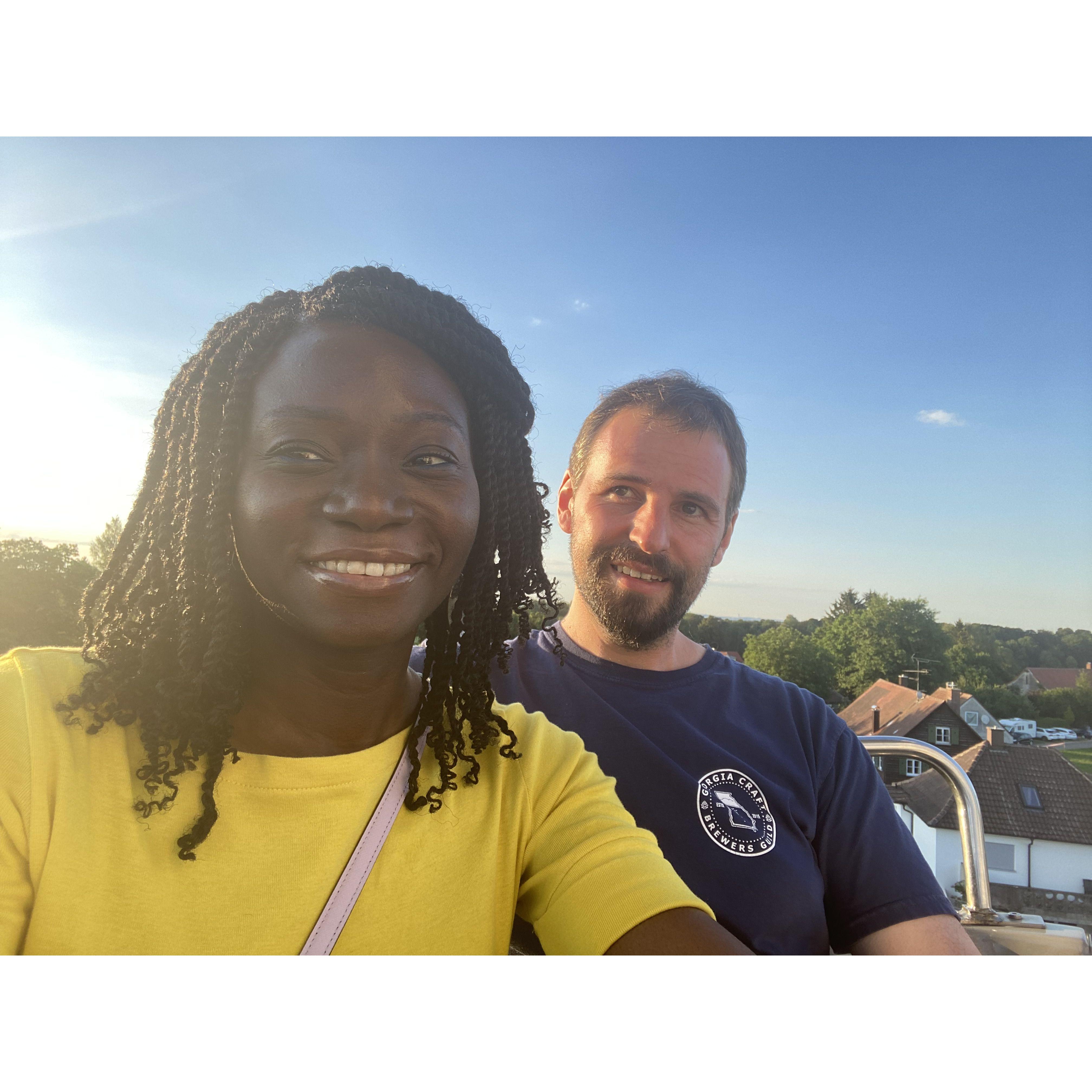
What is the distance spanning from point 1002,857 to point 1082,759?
0.57 meters

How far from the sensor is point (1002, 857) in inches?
124

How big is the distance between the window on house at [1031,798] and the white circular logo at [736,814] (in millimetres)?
2551

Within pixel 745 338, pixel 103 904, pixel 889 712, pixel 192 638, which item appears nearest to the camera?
pixel 103 904

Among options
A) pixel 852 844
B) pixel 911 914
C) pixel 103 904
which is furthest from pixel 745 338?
pixel 103 904

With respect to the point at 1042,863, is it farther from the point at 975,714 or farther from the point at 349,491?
the point at 349,491

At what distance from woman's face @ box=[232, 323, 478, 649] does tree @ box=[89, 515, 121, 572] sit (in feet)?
1.06

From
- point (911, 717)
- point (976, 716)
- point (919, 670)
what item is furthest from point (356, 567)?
point (976, 716)

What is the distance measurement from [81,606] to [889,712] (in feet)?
10.5

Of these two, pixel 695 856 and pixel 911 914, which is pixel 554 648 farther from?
pixel 911 914

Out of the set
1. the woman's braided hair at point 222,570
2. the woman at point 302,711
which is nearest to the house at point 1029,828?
the woman at point 302,711

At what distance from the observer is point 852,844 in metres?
1.74

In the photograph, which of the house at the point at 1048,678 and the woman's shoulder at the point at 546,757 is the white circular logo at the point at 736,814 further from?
the house at the point at 1048,678

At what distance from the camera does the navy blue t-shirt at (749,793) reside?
159 centimetres

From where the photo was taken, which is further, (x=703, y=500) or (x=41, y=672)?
(x=703, y=500)
